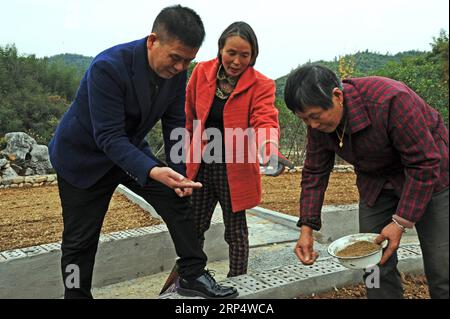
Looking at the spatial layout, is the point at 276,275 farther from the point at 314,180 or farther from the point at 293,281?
the point at 314,180

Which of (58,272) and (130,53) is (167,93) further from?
(58,272)

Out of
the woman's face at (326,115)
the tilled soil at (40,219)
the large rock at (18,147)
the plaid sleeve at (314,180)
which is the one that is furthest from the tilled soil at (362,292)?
the large rock at (18,147)

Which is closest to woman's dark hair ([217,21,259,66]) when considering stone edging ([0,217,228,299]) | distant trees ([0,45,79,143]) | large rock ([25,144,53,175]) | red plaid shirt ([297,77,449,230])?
red plaid shirt ([297,77,449,230])

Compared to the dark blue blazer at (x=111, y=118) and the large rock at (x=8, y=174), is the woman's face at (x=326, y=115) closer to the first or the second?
the dark blue blazer at (x=111, y=118)

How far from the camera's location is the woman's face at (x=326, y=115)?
76.4 inches

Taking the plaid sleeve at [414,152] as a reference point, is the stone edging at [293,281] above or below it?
below

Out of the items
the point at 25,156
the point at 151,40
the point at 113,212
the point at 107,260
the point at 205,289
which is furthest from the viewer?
the point at 25,156

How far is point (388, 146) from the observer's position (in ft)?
6.77

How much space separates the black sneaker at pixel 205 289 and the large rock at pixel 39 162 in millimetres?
7141

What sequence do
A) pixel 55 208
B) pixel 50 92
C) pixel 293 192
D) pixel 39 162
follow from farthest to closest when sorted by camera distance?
pixel 50 92 → pixel 39 162 → pixel 293 192 → pixel 55 208

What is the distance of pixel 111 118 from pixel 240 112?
87 centimetres

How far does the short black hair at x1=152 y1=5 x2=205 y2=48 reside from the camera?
85.9 inches

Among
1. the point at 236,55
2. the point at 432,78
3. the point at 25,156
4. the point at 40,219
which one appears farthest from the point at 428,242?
the point at 25,156
